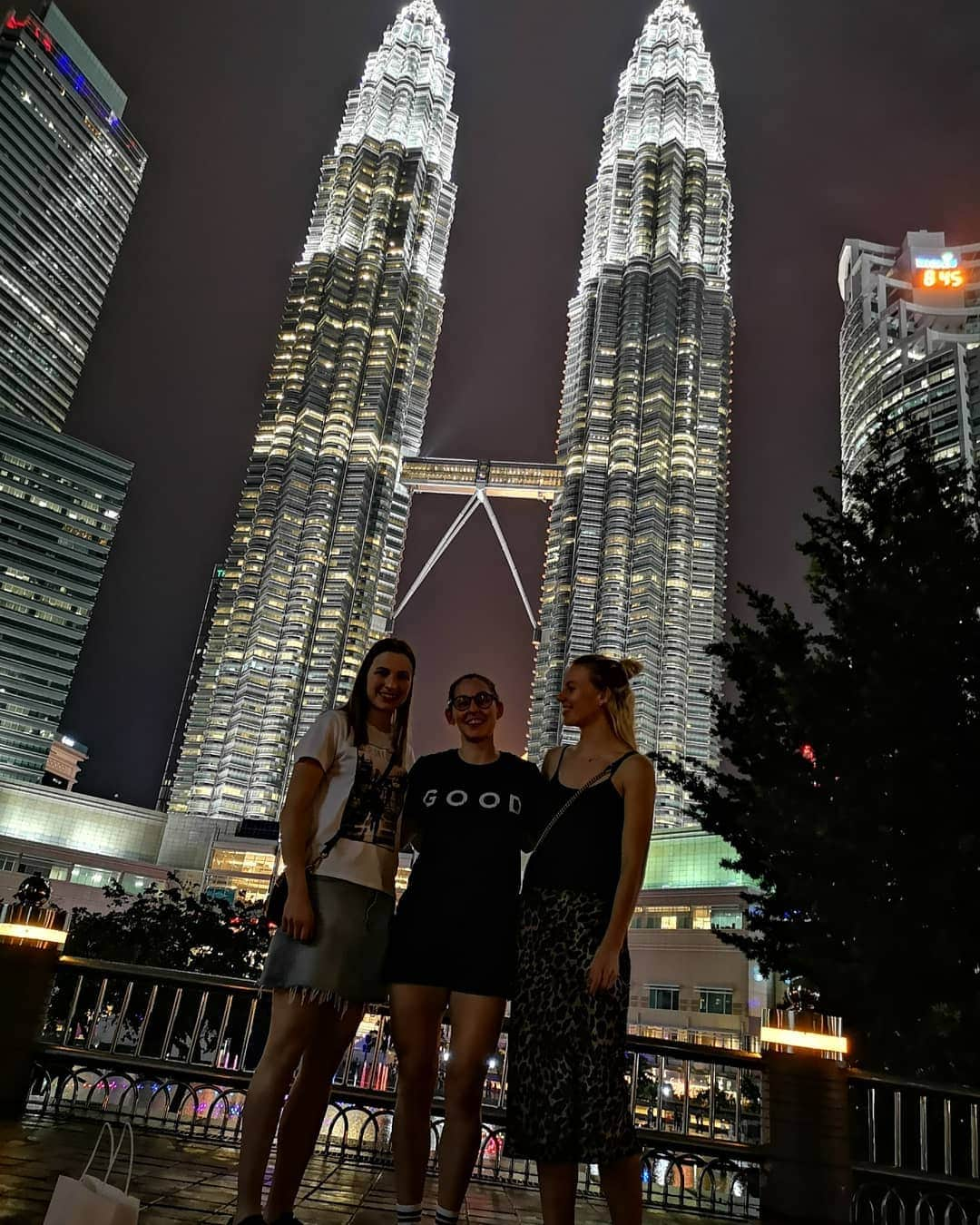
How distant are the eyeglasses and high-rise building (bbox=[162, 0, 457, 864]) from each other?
79391mm

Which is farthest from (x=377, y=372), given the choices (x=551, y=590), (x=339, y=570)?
(x=551, y=590)

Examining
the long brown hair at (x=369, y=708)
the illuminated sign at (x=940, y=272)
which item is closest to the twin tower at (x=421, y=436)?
the illuminated sign at (x=940, y=272)

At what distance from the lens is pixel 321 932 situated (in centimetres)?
326

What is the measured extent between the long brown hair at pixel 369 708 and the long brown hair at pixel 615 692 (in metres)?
0.75

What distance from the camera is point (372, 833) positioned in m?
3.44

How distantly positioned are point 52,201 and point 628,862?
14964 cm

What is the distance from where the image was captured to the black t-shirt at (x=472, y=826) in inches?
131

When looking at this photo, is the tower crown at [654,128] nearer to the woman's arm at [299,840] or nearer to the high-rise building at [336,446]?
the high-rise building at [336,446]

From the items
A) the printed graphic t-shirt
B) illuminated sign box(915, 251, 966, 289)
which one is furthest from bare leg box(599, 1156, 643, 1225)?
illuminated sign box(915, 251, 966, 289)

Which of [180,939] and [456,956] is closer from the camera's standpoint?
[456,956]

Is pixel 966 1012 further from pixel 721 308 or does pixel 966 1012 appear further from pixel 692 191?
pixel 692 191

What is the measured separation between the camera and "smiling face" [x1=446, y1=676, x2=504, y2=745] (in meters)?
3.58

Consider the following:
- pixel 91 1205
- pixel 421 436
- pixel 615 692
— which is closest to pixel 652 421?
pixel 421 436

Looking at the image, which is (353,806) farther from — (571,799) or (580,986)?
(580,986)
